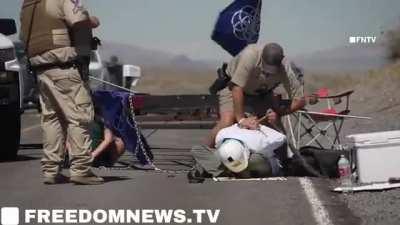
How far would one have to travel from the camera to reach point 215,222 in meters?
8.18

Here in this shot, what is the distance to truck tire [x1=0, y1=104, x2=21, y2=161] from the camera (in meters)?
12.6

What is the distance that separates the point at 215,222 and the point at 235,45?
12.8 ft

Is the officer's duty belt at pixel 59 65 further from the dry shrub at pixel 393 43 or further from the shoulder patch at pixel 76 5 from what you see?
the dry shrub at pixel 393 43

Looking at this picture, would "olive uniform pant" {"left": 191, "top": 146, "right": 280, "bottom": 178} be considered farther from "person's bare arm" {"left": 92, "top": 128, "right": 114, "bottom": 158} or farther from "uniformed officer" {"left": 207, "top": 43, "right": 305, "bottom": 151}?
"person's bare arm" {"left": 92, "top": 128, "right": 114, "bottom": 158}

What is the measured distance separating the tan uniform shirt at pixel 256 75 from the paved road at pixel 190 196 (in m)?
1.05

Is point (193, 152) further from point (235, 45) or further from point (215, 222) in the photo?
point (215, 222)

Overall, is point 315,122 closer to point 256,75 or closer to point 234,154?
point 256,75

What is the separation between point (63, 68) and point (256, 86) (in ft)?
6.80

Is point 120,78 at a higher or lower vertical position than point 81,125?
lower

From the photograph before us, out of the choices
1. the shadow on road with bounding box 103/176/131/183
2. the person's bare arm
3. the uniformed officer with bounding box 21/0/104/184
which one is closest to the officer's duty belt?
the uniformed officer with bounding box 21/0/104/184

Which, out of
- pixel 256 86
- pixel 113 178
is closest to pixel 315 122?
pixel 256 86

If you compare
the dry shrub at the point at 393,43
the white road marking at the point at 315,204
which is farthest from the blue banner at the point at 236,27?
the dry shrub at the point at 393,43

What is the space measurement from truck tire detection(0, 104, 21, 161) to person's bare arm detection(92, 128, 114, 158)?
5.92 feet

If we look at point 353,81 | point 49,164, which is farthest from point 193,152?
point 353,81
